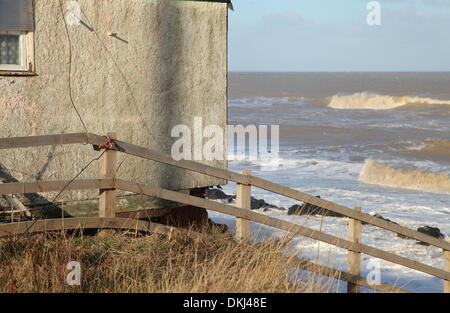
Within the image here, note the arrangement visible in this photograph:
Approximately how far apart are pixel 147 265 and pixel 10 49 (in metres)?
3.18

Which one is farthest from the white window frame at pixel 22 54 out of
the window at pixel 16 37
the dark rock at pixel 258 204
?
the dark rock at pixel 258 204

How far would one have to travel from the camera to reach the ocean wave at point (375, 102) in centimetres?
5394

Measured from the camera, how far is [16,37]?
675cm

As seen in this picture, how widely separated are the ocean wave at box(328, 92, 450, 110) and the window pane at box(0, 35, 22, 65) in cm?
4869

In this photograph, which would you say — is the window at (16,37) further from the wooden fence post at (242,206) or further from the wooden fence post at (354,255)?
the wooden fence post at (354,255)

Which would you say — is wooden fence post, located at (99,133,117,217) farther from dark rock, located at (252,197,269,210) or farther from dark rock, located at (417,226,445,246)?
dark rock, located at (252,197,269,210)

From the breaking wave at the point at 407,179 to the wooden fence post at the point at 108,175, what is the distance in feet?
48.5

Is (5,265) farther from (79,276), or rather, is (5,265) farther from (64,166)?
(64,166)

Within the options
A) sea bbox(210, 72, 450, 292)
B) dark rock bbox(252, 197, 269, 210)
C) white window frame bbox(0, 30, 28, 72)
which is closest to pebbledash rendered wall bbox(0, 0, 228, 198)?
white window frame bbox(0, 30, 28, 72)

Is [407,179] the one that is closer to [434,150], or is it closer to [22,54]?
[434,150]

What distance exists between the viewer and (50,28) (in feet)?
22.5
